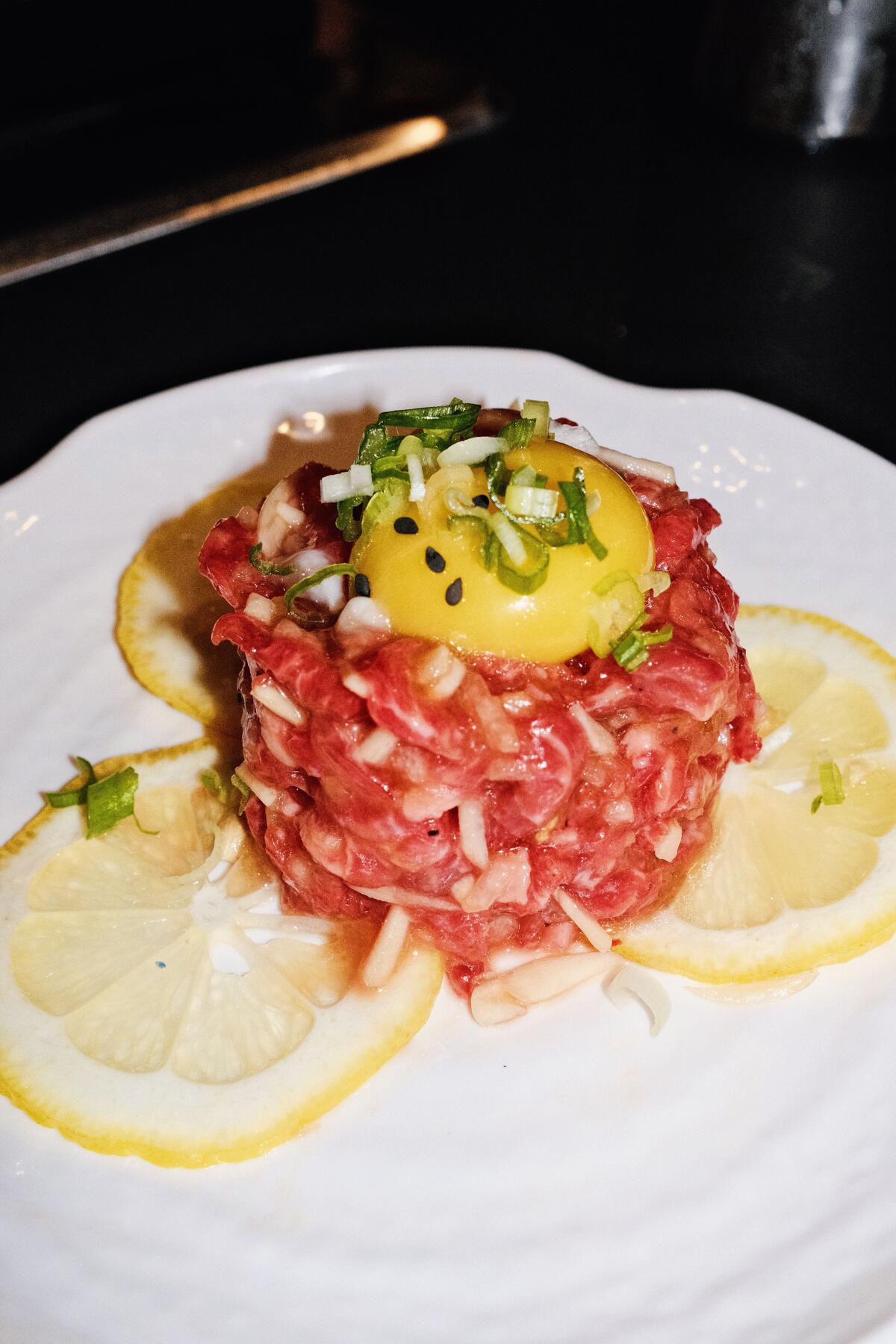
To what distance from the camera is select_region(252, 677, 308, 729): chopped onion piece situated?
11.8 ft

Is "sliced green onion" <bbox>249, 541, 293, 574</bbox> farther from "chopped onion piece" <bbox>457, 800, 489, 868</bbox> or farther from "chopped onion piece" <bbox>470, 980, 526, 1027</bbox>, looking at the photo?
Result: "chopped onion piece" <bbox>470, 980, 526, 1027</bbox>

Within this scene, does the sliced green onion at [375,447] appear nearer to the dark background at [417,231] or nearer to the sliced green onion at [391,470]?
the sliced green onion at [391,470]

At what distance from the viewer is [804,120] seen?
8.35m

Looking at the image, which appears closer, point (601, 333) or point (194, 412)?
point (194, 412)

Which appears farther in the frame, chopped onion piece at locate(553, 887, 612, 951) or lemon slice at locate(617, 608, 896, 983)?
chopped onion piece at locate(553, 887, 612, 951)

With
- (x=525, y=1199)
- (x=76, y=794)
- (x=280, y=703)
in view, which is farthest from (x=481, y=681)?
(x=76, y=794)

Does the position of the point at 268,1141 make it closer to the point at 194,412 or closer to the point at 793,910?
the point at 793,910

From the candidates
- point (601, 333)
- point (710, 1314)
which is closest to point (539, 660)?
point (710, 1314)

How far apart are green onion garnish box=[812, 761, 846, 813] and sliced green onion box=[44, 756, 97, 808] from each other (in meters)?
2.33

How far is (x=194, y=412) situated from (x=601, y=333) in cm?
292

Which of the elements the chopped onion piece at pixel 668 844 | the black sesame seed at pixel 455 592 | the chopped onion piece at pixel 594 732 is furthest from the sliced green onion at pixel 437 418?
the chopped onion piece at pixel 668 844

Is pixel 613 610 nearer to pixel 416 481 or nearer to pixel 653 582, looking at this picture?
pixel 653 582

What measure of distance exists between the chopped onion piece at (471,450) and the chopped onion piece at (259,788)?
1.11 metres

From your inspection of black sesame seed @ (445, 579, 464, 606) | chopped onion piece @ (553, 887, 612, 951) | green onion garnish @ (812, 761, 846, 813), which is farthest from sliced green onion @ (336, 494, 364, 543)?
green onion garnish @ (812, 761, 846, 813)
